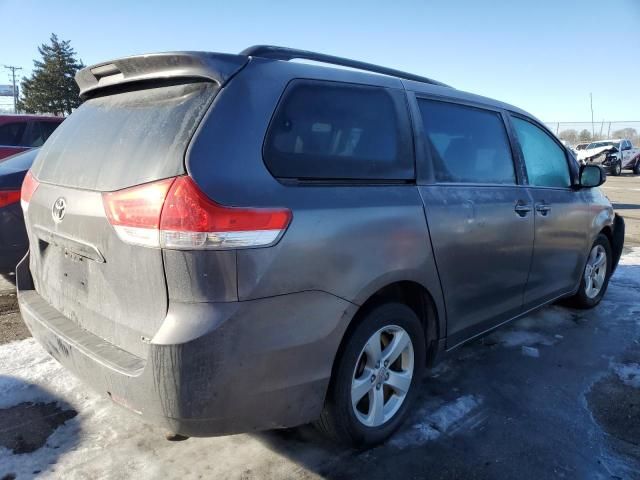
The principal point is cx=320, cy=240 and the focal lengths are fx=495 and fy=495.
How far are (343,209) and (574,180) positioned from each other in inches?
116

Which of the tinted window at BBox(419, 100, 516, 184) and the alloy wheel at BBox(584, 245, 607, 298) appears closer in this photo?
the tinted window at BBox(419, 100, 516, 184)

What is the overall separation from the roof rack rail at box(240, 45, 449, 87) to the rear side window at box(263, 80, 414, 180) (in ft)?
0.61

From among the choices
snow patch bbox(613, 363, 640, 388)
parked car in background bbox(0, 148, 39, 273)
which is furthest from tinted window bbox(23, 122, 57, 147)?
snow patch bbox(613, 363, 640, 388)

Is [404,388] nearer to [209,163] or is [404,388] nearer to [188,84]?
[209,163]

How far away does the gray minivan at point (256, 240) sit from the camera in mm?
1797

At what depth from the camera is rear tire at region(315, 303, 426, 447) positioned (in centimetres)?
226

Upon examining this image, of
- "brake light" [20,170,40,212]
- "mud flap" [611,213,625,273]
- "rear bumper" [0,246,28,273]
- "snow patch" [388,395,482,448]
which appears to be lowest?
"snow patch" [388,395,482,448]

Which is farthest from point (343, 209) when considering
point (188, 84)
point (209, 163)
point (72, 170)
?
point (72, 170)

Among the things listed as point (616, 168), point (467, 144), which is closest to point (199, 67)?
point (467, 144)

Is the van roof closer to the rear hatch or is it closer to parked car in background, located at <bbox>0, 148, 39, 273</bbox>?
the rear hatch

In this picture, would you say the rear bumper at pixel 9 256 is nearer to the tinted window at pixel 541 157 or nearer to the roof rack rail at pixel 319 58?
the roof rack rail at pixel 319 58

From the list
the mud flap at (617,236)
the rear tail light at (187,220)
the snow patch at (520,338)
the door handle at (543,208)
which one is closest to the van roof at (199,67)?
the rear tail light at (187,220)

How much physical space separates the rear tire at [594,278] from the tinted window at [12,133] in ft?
27.4

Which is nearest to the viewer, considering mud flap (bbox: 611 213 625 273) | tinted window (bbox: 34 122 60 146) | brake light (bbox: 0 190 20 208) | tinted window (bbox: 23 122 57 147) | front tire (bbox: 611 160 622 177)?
brake light (bbox: 0 190 20 208)
